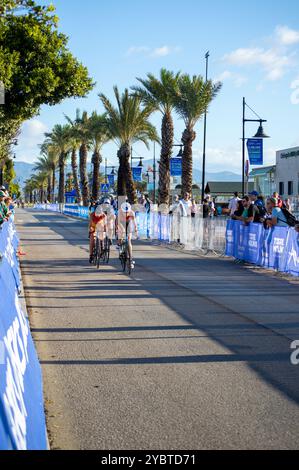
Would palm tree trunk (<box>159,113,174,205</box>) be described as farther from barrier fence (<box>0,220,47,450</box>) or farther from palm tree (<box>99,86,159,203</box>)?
barrier fence (<box>0,220,47,450</box>)

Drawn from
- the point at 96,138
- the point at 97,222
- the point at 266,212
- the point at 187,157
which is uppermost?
the point at 96,138

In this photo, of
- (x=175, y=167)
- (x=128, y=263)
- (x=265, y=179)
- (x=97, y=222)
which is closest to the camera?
(x=128, y=263)

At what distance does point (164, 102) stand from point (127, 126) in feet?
19.3

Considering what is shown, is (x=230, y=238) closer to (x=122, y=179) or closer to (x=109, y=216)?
(x=109, y=216)

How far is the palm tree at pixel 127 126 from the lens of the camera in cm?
4262

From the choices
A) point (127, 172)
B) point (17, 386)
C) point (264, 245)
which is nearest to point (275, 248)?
point (264, 245)

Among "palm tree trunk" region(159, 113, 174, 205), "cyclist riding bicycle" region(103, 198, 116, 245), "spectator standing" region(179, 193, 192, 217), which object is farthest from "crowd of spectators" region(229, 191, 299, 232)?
"palm tree trunk" region(159, 113, 174, 205)

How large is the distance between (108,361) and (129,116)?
119ft

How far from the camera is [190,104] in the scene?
119 ft

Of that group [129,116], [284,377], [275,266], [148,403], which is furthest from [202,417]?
[129,116]

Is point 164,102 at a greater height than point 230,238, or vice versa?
point 164,102

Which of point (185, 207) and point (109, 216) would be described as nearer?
point (109, 216)

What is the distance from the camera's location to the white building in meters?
63.6

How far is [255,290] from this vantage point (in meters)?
13.9
